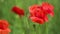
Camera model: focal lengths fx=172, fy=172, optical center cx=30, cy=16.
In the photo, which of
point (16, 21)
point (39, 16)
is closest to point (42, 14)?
point (39, 16)

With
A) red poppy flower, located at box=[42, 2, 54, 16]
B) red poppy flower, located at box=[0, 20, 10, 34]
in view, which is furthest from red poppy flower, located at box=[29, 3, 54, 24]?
red poppy flower, located at box=[0, 20, 10, 34]

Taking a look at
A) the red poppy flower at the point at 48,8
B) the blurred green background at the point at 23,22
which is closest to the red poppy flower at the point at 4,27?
the blurred green background at the point at 23,22

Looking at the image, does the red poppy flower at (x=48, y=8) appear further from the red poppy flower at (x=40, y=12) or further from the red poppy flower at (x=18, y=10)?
the red poppy flower at (x=18, y=10)

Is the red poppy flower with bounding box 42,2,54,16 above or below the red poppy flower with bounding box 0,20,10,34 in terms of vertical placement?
above

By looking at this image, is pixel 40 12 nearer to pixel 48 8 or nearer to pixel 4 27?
pixel 48 8

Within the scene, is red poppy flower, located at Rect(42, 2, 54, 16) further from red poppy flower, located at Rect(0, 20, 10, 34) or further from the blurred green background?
red poppy flower, located at Rect(0, 20, 10, 34)

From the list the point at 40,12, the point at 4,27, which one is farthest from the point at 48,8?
the point at 4,27

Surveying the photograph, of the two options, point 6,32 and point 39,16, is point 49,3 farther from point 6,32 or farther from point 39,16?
point 6,32

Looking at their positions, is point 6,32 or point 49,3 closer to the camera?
point 6,32
